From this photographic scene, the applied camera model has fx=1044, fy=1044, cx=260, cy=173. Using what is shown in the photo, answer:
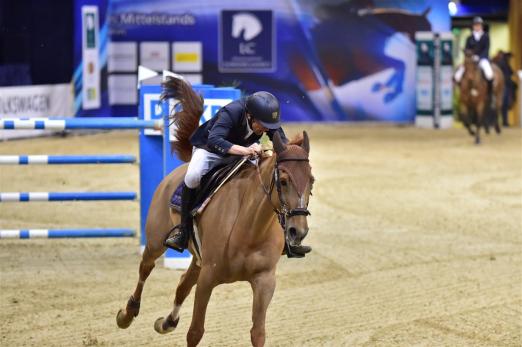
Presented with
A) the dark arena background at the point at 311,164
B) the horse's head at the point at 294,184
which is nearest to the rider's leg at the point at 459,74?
the dark arena background at the point at 311,164

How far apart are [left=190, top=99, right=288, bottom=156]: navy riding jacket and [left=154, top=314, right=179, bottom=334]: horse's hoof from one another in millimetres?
1429

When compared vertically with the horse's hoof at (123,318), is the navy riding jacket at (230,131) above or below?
above

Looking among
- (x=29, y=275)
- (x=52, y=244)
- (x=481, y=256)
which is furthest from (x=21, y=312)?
(x=481, y=256)

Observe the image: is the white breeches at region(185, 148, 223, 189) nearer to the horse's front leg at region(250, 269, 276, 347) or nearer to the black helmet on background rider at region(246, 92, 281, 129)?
the black helmet on background rider at region(246, 92, 281, 129)

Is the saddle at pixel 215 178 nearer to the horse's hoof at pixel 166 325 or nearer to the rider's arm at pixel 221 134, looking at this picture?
the rider's arm at pixel 221 134

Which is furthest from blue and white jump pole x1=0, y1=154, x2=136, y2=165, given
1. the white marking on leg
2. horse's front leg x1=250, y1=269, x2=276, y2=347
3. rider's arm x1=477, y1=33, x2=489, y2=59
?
rider's arm x1=477, y1=33, x2=489, y2=59

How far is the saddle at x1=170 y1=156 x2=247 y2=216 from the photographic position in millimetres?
7289

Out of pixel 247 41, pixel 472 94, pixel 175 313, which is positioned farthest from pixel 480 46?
pixel 175 313

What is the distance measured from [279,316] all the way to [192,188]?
1962 millimetres

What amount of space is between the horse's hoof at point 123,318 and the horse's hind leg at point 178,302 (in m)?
0.36

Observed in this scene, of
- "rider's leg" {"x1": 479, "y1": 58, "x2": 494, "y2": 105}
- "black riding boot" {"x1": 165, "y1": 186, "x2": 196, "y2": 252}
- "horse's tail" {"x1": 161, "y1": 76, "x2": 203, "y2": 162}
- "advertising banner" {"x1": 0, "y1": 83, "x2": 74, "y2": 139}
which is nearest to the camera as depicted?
"black riding boot" {"x1": 165, "y1": 186, "x2": 196, "y2": 252}

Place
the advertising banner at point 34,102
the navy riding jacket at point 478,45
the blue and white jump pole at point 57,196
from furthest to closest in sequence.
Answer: the navy riding jacket at point 478,45 < the advertising banner at point 34,102 < the blue and white jump pole at point 57,196

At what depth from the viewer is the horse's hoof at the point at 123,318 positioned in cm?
838

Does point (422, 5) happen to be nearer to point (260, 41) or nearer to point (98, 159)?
point (260, 41)
